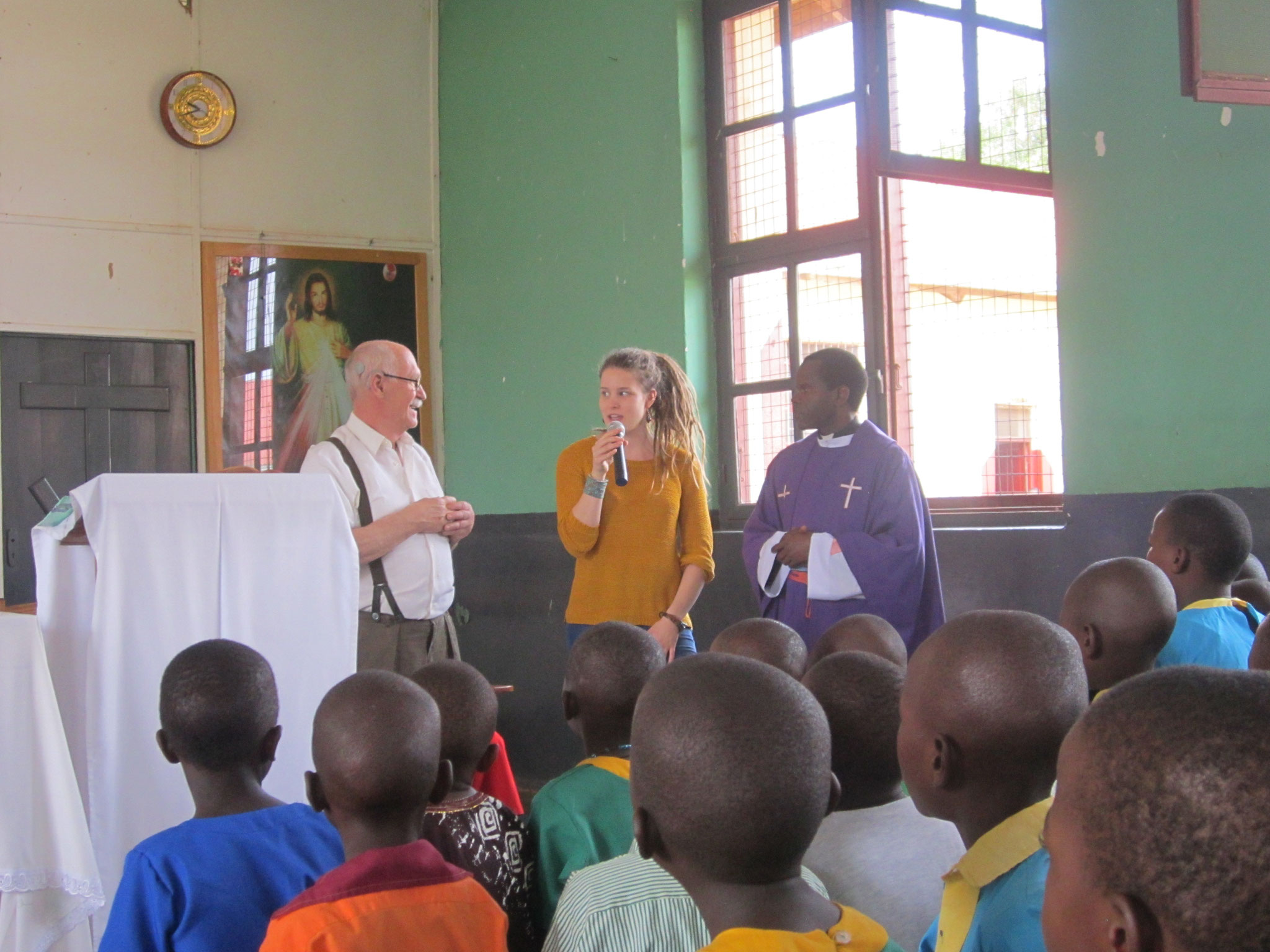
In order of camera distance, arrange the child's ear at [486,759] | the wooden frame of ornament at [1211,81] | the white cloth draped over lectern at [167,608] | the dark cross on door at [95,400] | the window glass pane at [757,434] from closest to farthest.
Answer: the child's ear at [486,759]
the white cloth draped over lectern at [167,608]
the wooden frame of ornament at [1211,81]
the window glass pane at [757,434]
the dark cross on door at [95,400]

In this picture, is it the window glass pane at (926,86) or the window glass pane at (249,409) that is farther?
the window glass pane at (249,409)

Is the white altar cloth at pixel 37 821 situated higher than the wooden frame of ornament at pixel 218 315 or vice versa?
the wooden frame of ornament at pixel 218 315

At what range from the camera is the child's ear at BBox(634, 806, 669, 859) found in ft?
3.76

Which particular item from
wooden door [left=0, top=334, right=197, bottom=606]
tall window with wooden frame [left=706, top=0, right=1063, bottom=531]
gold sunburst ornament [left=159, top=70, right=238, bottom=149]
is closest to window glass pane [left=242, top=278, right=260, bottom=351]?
wooden door [left=0, top=334, right=197, bottom=606]

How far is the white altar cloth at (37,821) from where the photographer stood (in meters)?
1.95

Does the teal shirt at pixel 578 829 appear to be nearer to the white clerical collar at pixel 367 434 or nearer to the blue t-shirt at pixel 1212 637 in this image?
the blue t-shirt at pixel 1212 637

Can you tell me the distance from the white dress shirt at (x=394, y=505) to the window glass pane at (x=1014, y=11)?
2915 mm

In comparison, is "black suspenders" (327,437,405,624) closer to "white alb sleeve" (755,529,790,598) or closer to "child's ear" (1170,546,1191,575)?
"white alb sleeve" (755,529,790,598)

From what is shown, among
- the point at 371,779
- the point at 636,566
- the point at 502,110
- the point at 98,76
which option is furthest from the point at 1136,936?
the point at 98,76

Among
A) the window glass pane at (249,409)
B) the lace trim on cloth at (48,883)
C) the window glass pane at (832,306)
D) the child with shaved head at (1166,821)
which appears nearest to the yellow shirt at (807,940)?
the child with shaved head at (1166,821)

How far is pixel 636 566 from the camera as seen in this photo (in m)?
3.24

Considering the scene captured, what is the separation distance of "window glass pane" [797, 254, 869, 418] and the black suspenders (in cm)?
232

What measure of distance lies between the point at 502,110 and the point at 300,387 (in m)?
1.85

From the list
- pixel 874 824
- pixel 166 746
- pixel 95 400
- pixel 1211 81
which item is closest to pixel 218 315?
pixel 95 400
